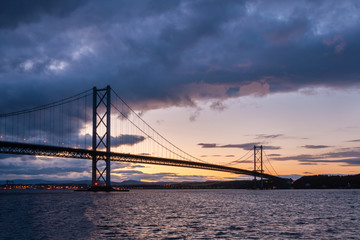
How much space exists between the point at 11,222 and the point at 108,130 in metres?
51.0

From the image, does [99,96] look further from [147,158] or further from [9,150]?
[9,150]

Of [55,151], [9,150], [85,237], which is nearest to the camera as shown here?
[85,237]

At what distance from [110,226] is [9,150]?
1759 inches

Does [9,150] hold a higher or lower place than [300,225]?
higher

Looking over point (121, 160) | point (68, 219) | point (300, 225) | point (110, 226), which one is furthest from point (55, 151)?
point (300, 225)

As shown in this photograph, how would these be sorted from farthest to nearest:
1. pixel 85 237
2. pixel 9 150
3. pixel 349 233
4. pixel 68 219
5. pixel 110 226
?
pixel 9 150 → pixel 68 219 → pixel 110 226 → pixel 349 233 → pixel 85 237

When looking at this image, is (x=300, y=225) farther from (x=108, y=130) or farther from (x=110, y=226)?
(x=108, y=130)

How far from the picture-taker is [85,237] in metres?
20.8

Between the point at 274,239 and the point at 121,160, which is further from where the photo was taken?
the point at 121,160

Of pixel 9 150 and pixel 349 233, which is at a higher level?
pixel 9 150

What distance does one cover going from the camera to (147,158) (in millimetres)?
83312

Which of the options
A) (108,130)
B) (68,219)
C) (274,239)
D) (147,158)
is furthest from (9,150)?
(274,239)

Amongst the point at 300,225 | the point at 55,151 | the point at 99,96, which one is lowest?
the point at 300,225

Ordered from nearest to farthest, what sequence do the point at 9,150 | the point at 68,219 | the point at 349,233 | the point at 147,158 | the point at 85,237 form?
1. the point at 85,237
2. the point at 349,233
3. the point at 68,219
4. the point at 9,150
5. the point at 147,158
